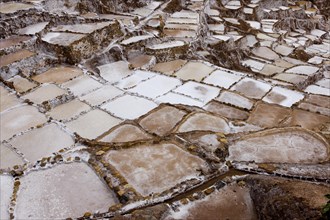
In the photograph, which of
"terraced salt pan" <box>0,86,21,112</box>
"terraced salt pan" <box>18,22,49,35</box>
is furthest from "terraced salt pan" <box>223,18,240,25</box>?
"terraced salt pan" <box>0,86,21,112</box>

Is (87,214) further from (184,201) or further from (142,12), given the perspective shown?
(142,12)

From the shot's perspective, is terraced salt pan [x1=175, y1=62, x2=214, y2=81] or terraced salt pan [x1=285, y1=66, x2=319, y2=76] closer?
terraced salt pan [x1=175, y1=62, x2=214, y2=81]

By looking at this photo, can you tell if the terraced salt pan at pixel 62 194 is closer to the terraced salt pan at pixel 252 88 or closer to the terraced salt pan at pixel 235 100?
the terraced salt pan at pixel 235 100

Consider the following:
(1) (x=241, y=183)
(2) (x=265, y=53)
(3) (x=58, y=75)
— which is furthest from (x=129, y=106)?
(2) (x=265, y=53)

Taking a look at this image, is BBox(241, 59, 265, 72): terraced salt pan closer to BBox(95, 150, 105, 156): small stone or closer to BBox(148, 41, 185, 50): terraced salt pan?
BBox(148, 41, 185, 50): terraced salt pan

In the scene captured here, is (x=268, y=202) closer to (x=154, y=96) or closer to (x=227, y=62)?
(x=154, y=96)

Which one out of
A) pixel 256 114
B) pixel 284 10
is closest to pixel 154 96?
pixel 256 114

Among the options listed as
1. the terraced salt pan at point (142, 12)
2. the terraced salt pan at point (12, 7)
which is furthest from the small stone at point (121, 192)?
the terraced salt pan at point (142, 12)
